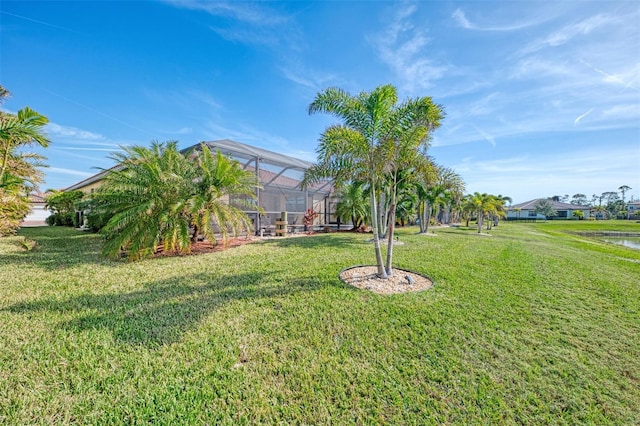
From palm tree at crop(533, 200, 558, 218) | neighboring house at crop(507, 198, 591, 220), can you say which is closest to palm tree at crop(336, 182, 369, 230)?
neighboring house at crop(507, 198, 591, 220)

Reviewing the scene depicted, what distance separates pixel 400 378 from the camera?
2.42 metres

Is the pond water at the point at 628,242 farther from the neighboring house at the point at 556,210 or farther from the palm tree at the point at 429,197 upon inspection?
the neighboring house at the point at 556,210

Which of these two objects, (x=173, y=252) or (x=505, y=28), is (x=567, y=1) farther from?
(x=173, y=252)

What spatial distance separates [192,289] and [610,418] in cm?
548

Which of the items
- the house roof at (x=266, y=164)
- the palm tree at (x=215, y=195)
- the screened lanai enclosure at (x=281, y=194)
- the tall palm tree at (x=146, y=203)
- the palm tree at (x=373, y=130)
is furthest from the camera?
the screened lanai enclosure at (x=281, y=194)

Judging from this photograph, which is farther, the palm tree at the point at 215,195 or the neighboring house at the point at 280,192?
the neighboring house at the point at 280,192

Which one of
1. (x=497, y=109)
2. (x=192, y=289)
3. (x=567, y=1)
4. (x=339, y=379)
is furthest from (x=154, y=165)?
(x=497, y=109)


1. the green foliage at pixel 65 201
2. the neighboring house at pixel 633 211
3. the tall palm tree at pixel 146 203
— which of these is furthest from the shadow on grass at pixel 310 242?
the neighboring house at pixel 633 211

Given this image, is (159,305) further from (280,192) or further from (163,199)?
(280,192)

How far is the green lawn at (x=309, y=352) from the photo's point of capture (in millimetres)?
2059

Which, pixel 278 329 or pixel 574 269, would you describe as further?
pixel 574 269

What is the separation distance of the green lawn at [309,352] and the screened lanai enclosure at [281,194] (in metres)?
8.51

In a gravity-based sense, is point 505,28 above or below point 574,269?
above

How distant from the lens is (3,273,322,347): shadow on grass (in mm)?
3133
